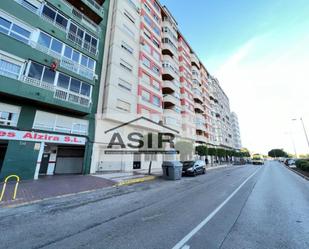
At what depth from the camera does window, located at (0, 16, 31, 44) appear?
35.4ft

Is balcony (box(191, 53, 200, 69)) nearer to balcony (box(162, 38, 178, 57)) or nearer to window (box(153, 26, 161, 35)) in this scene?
balcony (box(162, 38, 178, 57))

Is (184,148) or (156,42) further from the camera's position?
(184,148)

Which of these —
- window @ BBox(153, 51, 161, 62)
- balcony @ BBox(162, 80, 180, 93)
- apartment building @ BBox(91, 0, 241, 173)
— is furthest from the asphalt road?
window @ BBox(153, 51, 161, 62)

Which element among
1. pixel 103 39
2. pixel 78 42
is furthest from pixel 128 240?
pixel 103 39

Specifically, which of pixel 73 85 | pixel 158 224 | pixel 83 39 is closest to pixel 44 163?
pixel 73 85

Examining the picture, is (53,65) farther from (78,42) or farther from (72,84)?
(78,42)

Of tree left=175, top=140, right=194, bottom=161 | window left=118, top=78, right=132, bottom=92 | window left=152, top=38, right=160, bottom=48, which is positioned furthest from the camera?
tree left=175, top=140, right=194, bottom=161

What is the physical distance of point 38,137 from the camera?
1186 cm

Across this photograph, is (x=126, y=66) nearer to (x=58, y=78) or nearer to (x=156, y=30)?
(x=58, y=78)

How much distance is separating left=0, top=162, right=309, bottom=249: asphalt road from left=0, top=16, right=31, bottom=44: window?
1219 cm

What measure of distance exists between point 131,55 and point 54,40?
359 inches

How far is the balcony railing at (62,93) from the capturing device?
11406mm

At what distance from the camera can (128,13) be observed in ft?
68.4

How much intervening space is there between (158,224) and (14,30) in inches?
629
